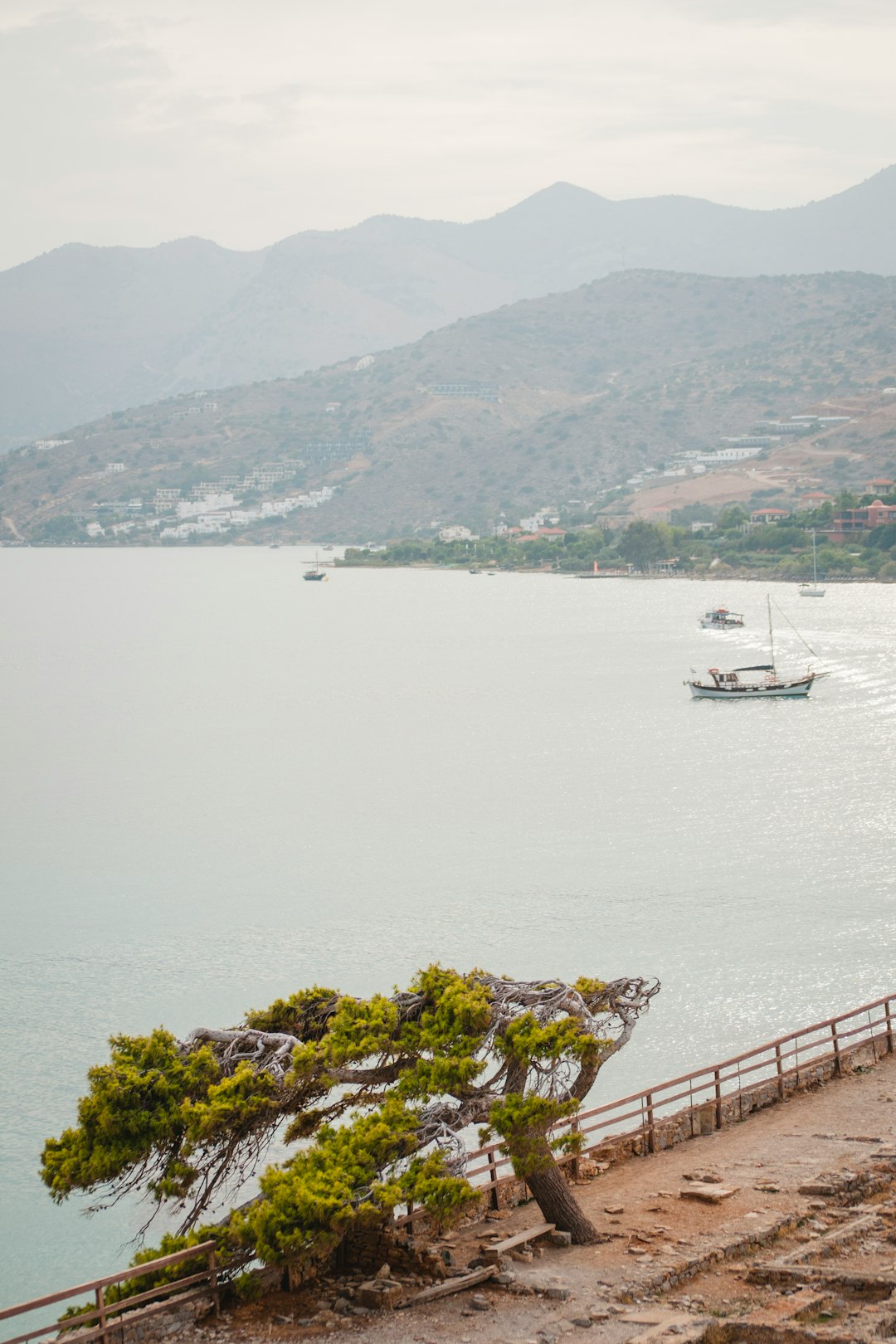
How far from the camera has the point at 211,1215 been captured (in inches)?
590

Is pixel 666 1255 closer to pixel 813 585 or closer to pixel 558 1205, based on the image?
pixel 558 1205

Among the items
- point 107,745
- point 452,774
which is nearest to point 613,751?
point 452,774

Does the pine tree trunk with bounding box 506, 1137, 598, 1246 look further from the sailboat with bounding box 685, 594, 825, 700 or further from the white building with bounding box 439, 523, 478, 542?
the white building with bounding box 439, 523, 478, 542

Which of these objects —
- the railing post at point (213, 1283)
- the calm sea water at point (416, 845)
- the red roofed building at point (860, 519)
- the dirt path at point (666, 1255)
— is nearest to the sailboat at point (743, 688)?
the calm sea water at point (416, 845)

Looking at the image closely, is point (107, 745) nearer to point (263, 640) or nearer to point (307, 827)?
Answer: point (307, 827)

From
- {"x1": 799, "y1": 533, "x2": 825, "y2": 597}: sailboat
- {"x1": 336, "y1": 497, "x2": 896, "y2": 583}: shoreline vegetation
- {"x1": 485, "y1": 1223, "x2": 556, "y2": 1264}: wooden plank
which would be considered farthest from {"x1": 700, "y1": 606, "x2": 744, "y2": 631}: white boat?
{"x1": 485, "y1": 1223, "x2": 556, "y2": 1264}: wooden plank

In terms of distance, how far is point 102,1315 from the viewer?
964 cm

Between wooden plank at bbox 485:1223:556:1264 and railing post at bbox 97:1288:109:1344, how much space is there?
2682 millimetres

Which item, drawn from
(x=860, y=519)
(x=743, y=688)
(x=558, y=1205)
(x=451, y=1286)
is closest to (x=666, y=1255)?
(x=558, y=1205)

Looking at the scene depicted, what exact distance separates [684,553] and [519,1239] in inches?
5221

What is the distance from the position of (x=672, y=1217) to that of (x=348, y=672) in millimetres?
61265

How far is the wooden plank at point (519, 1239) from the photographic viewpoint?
10.8m

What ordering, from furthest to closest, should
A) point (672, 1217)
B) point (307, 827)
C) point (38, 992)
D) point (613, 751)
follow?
point (613, 751), point (307, 827), point (38, 992), point (672, 1217)

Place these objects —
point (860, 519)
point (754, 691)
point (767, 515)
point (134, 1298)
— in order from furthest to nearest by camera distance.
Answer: point (767, 515) → point (860, 519) → point (754, 691) → point (134, 1298)
